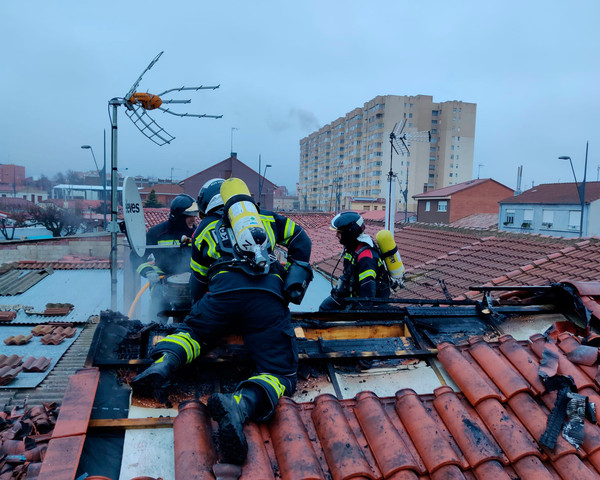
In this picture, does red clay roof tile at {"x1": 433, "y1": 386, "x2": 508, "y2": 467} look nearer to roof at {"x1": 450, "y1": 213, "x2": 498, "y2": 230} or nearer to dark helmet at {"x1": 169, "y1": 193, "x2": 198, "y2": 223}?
dark helmet at {"x1": 169, "y1": 193, "x2": 198, "y2": 223}

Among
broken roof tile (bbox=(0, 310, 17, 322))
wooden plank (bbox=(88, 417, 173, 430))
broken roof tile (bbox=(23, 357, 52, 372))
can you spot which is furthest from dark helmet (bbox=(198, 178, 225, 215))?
broken roof tile (bbox=(0, 310, 17, 322))

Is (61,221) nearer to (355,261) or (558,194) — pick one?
(355,261)

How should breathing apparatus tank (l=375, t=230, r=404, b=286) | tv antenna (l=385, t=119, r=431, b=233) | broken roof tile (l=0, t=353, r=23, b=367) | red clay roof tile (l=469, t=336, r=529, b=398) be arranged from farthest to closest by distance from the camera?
tv antenna (l=385, t=119, r=431, b=233) < broken roof tile (l=0, t=353, r=23, b=367) < breathing apparatus tank (l=375, t=230, r=404, b=286) < red clay roof tile (l=469, t=336, r=529, b=398)

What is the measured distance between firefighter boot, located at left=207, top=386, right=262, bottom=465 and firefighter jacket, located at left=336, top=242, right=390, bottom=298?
334 cm

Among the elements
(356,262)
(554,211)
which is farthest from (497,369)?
(554,211)

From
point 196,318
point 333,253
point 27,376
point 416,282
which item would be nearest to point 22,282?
point 27,376

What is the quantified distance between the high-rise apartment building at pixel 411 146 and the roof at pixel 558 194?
2554 centimetres

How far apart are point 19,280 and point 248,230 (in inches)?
560

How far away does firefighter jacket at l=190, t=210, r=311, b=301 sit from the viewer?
2832mm

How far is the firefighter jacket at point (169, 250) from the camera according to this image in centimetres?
626

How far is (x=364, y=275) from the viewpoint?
5438mm

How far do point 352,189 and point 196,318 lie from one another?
278 ft

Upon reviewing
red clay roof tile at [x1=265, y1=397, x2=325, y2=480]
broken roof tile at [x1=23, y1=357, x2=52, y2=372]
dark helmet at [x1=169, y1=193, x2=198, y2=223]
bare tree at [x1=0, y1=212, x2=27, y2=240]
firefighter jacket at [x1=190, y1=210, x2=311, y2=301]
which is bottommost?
broken roof tile at [x1=23, y1=357, x2=52, y2=372]

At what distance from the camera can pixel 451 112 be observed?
75.1 m
